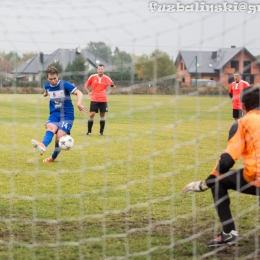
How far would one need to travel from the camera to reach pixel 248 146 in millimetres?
3982

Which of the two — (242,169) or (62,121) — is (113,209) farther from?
(62,121)

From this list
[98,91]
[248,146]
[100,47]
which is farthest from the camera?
[98,91]

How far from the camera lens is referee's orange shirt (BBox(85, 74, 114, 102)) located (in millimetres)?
12406

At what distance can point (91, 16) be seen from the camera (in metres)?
4.78

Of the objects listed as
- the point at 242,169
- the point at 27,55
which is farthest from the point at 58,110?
the point at 242,169

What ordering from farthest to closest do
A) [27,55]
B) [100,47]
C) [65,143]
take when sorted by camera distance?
[65,143] < [27,55] < [100,47]

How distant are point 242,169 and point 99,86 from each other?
873 cm

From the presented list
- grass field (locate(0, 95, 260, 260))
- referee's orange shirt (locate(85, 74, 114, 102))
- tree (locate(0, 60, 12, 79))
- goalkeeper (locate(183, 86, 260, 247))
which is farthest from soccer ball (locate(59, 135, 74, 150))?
referee's orange shirt (locate(85, 74, 114, 102))

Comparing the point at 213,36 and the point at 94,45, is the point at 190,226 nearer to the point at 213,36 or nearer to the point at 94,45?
the point at 213,36

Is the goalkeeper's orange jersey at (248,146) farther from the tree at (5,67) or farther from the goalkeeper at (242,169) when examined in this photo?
the tree at (5,67)

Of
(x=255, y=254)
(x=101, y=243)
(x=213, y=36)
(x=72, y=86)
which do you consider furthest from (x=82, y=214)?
(x=72, y=86)

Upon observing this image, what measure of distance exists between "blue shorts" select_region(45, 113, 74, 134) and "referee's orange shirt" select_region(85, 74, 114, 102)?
13.6 feet

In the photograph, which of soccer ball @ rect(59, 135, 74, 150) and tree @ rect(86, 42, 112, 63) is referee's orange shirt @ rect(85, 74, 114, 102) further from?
tree @ rect(86, 42, 112, 63)

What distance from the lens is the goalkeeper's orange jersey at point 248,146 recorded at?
3910 mm
